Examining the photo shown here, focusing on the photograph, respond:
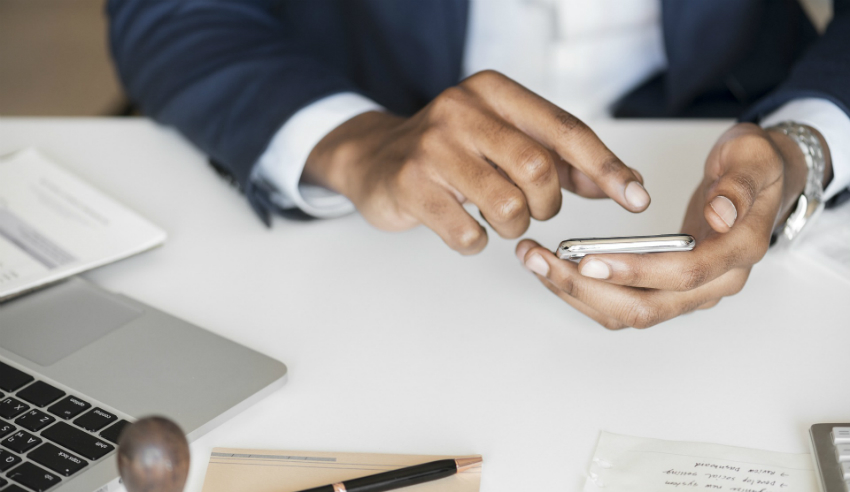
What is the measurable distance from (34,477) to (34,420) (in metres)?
0.05

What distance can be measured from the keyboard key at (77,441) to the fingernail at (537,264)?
303 millimetres

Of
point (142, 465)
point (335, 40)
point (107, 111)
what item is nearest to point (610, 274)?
point (142, 465)

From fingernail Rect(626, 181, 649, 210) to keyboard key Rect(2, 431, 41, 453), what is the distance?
0.43 meters

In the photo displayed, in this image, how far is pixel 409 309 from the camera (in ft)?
1.93

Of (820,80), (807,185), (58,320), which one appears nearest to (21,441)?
(58,320)

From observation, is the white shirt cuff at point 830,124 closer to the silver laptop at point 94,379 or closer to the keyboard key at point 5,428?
the silver laptop at point 94,379

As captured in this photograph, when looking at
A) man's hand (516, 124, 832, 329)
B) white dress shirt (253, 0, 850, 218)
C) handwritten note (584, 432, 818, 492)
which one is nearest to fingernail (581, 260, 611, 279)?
man's hand (516, 124, 832, 329)

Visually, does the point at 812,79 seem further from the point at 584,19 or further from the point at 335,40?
the point at 335,40

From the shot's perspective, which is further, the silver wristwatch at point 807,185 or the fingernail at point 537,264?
the silver wristwatch at point 807,185

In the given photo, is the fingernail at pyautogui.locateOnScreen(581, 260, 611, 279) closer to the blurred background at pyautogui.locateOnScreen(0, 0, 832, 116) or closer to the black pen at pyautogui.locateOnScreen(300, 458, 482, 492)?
the black pen at pyautogui.locateOnScreen(300, 458, 482, 492)

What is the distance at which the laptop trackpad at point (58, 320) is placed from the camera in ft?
1.73

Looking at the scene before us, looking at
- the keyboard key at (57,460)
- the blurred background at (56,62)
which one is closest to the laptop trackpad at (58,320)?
the keyboard key at (57,460)

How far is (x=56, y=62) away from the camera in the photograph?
202 centimetres

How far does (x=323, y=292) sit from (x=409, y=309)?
79 mm
